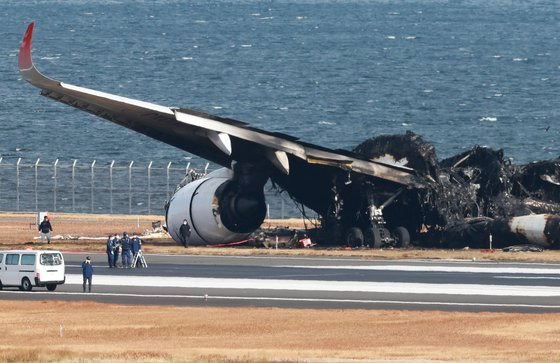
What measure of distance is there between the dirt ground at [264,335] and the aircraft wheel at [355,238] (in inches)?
1110

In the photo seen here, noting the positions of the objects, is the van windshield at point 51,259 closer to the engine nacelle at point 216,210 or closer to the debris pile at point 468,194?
the engine nacelle at point 216,210

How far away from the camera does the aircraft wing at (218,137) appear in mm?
75812

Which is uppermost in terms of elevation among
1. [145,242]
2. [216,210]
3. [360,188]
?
[360,188]

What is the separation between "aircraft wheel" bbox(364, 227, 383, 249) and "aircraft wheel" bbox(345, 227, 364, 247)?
0.39 m

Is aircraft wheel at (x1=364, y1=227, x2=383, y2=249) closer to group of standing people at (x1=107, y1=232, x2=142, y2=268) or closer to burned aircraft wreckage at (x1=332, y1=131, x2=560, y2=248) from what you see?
burned aircraft wreckage at (x1=332, y1=131, x2=560, y2=248)

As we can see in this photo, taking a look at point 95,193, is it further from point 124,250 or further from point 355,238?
point 124,250

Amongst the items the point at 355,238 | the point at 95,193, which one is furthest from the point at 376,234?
the point at 95,193

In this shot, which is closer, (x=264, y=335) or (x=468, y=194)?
(x=264, y=335)

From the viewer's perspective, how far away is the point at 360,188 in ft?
270

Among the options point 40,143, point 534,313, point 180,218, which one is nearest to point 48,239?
point 180,218

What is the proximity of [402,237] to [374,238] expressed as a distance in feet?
5.52

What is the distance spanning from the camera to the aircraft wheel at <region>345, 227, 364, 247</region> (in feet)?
270

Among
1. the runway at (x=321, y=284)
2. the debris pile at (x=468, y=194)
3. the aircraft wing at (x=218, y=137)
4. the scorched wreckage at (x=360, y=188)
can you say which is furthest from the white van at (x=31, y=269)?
the debris pile at (x=468, y=194)

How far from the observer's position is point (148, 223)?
10606 cm
